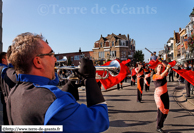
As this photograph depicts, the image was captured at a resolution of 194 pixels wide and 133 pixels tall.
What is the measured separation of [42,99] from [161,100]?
14.1 ft

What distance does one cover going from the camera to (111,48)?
5569 cm

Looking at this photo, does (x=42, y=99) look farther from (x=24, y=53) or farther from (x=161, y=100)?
(x=161, y=100)

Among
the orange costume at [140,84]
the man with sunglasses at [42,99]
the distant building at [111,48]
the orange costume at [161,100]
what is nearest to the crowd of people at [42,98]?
the man with sunglasses at [42,99]

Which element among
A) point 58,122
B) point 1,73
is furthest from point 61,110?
point 1,73

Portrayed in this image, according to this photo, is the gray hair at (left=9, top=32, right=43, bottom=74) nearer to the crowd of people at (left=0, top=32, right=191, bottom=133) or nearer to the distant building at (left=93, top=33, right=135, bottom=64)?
the crowd of people at (left=0, top=32, right=191, bottom=133)

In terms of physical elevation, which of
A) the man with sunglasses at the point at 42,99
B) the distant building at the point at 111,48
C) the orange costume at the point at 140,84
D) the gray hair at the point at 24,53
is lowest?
the orange costume at the point at 140,84

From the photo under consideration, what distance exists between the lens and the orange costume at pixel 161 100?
4.58 meters

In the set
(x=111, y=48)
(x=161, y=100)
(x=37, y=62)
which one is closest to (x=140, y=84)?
(x=161, y=100)

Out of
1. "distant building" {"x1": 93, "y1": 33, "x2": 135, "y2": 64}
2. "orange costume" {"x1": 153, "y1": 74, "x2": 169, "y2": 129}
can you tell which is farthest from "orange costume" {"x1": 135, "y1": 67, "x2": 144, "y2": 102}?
"distant building" {"x1": 93, "y1": 33, "x2": 135, "y2": 64}

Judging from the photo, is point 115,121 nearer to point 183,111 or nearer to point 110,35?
point 183,111

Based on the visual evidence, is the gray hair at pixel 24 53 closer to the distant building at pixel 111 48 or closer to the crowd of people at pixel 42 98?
the crowd of people at pixel 42 98

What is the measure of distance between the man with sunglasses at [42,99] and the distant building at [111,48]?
5234 cm

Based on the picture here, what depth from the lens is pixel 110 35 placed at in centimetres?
5778

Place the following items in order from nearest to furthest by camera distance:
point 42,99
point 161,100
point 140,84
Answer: point 42,99 < point 161,100 < point 140,84
